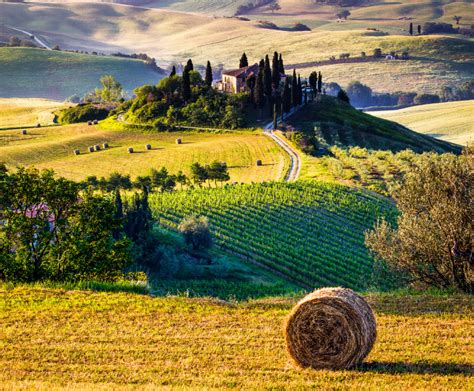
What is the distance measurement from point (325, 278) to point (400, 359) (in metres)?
26.8

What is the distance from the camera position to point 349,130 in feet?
388

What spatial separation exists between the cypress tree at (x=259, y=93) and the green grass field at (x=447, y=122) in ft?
169

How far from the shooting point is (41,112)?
146375mm

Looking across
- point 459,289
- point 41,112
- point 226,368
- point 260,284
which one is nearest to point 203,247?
point 260,284

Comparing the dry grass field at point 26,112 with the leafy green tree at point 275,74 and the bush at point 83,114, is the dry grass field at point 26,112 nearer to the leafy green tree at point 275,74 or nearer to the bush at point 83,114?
the bush at point 83,114

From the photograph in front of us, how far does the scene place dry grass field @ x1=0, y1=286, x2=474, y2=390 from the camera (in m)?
18.9

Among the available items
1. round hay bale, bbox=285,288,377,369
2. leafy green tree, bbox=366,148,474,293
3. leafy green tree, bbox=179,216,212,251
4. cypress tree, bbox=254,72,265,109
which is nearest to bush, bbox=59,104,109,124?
cypress tree, bbox=254,72,265,109

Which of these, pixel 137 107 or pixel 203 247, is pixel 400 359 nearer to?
→ pixel 203 247

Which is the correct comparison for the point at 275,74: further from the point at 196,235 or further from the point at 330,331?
the point at 330,331

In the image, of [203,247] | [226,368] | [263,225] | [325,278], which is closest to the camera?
[226,368]

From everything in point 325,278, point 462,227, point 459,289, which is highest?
point 462,227

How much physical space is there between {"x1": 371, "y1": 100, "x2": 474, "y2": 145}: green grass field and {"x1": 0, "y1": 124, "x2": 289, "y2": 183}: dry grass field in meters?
66.6

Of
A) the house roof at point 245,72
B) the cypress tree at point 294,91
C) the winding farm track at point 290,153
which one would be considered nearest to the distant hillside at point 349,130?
the cypress tree at point 294,91

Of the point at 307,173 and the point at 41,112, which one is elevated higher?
the point at 41,112
